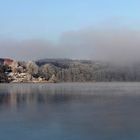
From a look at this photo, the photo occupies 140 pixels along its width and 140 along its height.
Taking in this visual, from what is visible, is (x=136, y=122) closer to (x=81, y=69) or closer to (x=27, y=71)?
(x=27, y=71)

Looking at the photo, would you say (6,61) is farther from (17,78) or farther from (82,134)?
(82,134)

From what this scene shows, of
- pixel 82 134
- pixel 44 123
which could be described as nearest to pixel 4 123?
pixel 44 123

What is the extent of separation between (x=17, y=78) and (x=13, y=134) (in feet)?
492

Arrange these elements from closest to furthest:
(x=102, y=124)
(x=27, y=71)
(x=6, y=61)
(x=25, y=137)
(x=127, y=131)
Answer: (x=25, y=137) < (x=127, y=131) < (x=102, y=124) < (x=27, y=71) < (x=6, y=61)

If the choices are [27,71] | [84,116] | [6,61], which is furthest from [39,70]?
[84,116]

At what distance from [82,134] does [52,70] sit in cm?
15462

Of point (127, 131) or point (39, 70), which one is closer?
point (127, 131)

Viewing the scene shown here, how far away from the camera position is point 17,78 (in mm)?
169375

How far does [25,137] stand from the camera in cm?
1945

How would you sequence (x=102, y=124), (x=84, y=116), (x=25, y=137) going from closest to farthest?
(x=25, y=137)
(x=102, y=124)
(x=84, y=116)

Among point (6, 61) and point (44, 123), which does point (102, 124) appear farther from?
point (6, 61)

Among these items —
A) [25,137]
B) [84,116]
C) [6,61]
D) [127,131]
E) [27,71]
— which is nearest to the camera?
[25,137]

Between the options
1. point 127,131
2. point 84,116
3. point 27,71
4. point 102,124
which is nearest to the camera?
point 127,131

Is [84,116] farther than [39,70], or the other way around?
[39,70]
